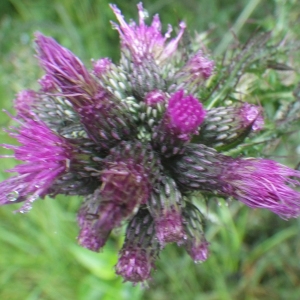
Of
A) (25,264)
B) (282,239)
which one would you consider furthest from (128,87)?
(25,264)

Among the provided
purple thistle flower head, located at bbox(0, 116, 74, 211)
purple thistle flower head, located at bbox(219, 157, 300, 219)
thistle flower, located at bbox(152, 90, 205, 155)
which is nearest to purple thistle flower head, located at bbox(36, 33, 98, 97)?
purple thistle flower head, located at bbox(0, 116, 74, 211)

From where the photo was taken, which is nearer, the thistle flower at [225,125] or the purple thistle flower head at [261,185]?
the purple thistle flower head at [261,185]

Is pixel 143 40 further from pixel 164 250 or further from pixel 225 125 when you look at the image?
pixel 164 250

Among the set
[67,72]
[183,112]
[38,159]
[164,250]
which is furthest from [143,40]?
[164,250]

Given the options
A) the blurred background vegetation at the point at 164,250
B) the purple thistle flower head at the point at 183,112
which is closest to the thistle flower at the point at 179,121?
the purple thistle flower head at the point at 183,112

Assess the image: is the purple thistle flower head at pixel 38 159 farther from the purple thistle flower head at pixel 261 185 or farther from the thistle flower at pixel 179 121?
the purple thistle flower head at pixel 261 185

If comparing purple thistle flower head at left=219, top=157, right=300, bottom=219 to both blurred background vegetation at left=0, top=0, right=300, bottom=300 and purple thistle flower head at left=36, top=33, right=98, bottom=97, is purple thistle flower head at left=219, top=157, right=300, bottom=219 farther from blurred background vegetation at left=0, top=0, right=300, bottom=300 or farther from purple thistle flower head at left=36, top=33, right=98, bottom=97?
blurred background vegetation at left=0, top=0, right=300, bottom=300

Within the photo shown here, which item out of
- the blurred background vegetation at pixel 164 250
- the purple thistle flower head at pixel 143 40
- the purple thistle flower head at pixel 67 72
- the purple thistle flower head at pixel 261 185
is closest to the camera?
the purple thistle flower head at pixel 261 185
